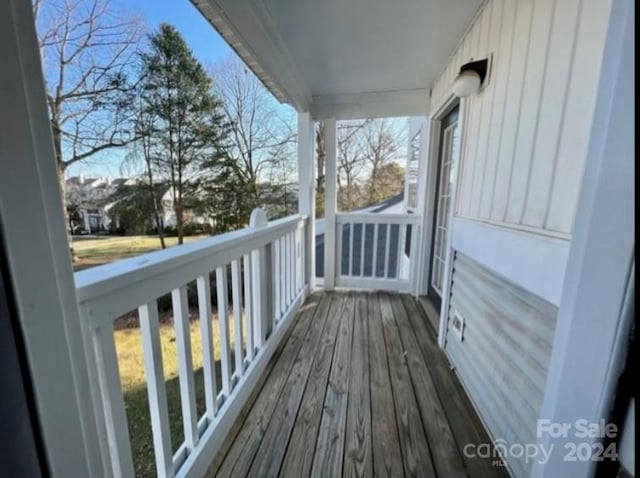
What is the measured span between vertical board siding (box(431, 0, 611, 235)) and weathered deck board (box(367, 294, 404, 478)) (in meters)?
1.11

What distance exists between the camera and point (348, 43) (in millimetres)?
1932

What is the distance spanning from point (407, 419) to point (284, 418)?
0.63 metres

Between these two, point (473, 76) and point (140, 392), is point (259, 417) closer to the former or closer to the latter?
point (140, 392)

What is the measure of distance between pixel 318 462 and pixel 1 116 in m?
1.44

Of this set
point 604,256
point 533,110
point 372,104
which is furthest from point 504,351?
point 372,104

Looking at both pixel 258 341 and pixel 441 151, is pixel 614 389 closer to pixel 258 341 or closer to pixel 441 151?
pixel 258 341

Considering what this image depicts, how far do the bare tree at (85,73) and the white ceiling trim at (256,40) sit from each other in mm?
715

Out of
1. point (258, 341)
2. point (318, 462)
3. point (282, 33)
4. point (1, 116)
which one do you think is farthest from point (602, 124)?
point (282, 33)

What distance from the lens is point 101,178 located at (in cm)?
66

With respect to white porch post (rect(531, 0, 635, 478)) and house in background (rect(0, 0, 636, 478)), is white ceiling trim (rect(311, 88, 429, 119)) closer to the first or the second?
house in background (rect(0, 0, 636, 478))

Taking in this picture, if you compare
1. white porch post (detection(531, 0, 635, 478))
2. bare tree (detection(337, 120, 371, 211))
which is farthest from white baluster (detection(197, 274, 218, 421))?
bare tree (detection(337, 120, 371, 211))

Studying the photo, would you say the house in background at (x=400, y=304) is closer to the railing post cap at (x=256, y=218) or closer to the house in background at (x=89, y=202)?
the railing post cap at (x=256, y=218)

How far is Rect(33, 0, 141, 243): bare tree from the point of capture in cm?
55

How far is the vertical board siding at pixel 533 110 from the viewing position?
2.86 ft
